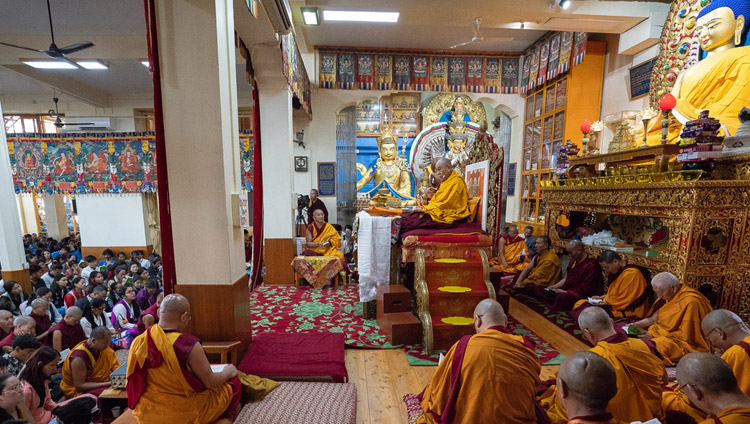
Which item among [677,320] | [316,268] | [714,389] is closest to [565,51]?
[677,320]

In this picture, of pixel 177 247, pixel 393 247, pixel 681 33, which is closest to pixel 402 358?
pixel 393 247

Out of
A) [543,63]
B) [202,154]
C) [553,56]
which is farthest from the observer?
[543,63]

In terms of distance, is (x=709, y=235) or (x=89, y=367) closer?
(x=89, y=367)

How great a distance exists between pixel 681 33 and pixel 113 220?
1375 cm

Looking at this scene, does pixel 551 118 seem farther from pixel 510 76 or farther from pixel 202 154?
pixel 202 154

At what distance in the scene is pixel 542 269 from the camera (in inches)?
239

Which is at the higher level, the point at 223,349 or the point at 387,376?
the point at 223,349

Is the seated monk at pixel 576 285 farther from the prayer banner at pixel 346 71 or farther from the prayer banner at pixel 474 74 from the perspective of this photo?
the prayer banner at pixel 346 71

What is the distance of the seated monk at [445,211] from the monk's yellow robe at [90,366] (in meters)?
3.53

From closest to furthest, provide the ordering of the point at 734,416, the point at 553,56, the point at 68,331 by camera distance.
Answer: the point at 734,416, the point at 68,331, the point at 553,56

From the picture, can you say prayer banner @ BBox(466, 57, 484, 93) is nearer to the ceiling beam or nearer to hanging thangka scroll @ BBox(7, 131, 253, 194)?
hanging thangka scroll @ BBox(7, 131, 253, 194)

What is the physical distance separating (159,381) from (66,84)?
943cm

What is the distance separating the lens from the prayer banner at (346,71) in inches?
350

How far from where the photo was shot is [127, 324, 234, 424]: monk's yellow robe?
203cm
